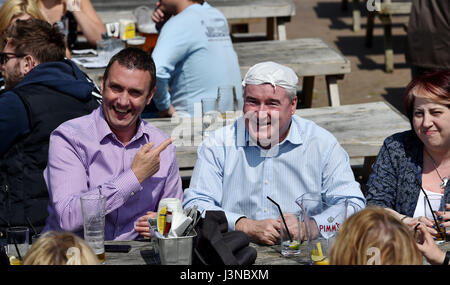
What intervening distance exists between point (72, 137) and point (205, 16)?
1.84 m

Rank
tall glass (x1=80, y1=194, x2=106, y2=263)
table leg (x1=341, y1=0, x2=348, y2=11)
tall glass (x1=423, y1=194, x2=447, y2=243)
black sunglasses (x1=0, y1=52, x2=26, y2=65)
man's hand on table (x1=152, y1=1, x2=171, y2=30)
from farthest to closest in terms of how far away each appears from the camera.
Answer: table leg (x1=341, y1=0, x2=348, y2=11) < man's hand on table (x1=152, y1=1, x2=171, y2=30) < black sunglasses (x1=0, y1=52, x2=26, y2=65) < tall glass (x1=423, y1=194, x2=447, y2=243) < tall glass (x1=80, y1=194, x2=106, y2=263)

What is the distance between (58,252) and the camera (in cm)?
205

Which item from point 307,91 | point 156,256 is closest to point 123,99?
point 156,256

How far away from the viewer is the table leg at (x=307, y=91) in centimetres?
648

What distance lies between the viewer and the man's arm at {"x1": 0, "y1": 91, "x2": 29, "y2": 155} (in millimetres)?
3426

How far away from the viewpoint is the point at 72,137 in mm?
3180

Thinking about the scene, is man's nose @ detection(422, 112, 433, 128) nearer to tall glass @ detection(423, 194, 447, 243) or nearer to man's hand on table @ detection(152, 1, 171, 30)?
tall glass @ detection(423, 194, 447, 243)

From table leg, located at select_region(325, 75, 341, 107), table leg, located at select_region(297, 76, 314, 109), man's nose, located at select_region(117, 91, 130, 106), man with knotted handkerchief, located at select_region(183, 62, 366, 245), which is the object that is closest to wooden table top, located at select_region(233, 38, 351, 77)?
table leg, located at select_region(325, 75, 341, 107)

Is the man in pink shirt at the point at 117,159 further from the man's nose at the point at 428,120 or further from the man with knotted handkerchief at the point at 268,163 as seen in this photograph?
the man's nose at the point at 428,120

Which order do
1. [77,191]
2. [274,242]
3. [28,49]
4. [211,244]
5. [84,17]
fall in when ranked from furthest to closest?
[84,17], [28,49], [77,191], [274,242], [211,244]

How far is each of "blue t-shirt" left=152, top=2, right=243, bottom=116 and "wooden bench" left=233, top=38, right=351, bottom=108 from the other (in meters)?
0.64

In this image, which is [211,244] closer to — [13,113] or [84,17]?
[13,113]

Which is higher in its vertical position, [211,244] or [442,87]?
[442,87]
